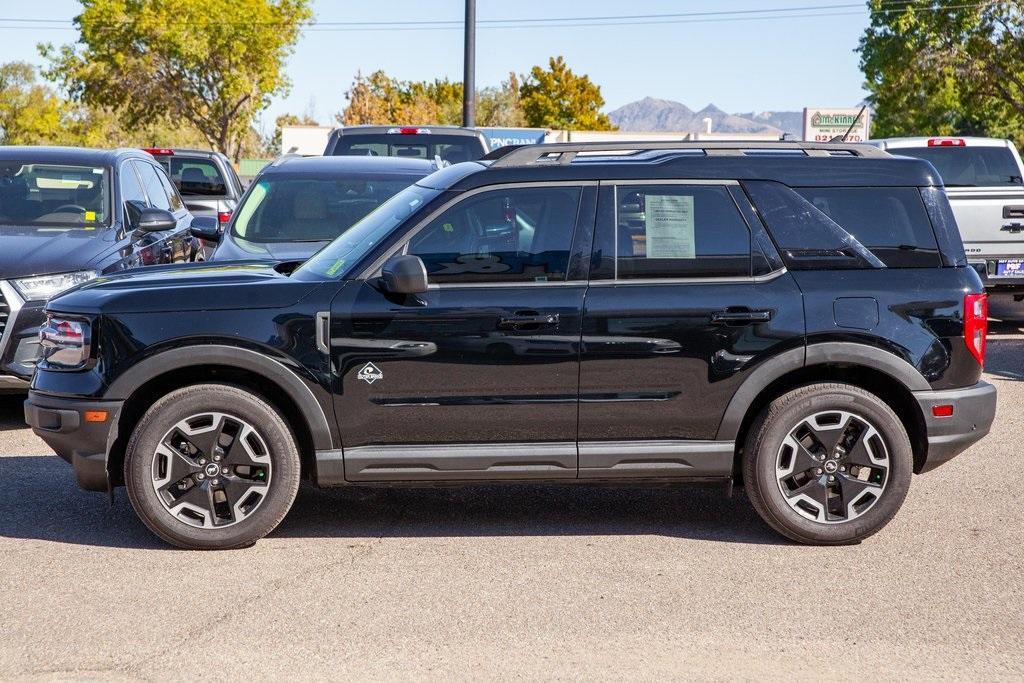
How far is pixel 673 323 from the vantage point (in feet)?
18.3

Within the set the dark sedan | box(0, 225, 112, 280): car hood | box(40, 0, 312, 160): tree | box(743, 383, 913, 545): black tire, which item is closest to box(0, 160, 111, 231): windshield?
box(0, 225, 112, 280): car hood

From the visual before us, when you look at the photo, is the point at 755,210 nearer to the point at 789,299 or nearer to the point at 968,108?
the point at 789,299

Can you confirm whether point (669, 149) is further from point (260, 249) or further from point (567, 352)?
point (260, 249)

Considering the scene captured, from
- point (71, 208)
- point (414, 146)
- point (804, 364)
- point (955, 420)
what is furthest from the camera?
point (414, 146)

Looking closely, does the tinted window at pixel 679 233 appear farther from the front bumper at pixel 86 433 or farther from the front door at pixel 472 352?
the front bumper at pixel 86 433

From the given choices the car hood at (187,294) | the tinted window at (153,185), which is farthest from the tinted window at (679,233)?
the tinted window at (153,185)

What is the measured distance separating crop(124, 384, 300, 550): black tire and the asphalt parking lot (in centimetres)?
11

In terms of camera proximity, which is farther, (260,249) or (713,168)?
(260,249)

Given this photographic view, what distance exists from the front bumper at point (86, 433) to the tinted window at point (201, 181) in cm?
1279

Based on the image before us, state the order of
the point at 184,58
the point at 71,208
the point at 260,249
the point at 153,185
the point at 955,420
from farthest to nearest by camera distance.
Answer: the point at 184,58 → the point at 153,185 → the point at 71,208 → the point at 260,249 → the point at 955,420

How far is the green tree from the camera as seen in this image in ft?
216

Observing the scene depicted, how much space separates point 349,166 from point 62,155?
89.1 inches

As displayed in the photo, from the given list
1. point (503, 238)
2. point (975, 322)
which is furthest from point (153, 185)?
point (975, 322)

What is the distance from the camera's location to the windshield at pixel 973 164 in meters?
13.6
